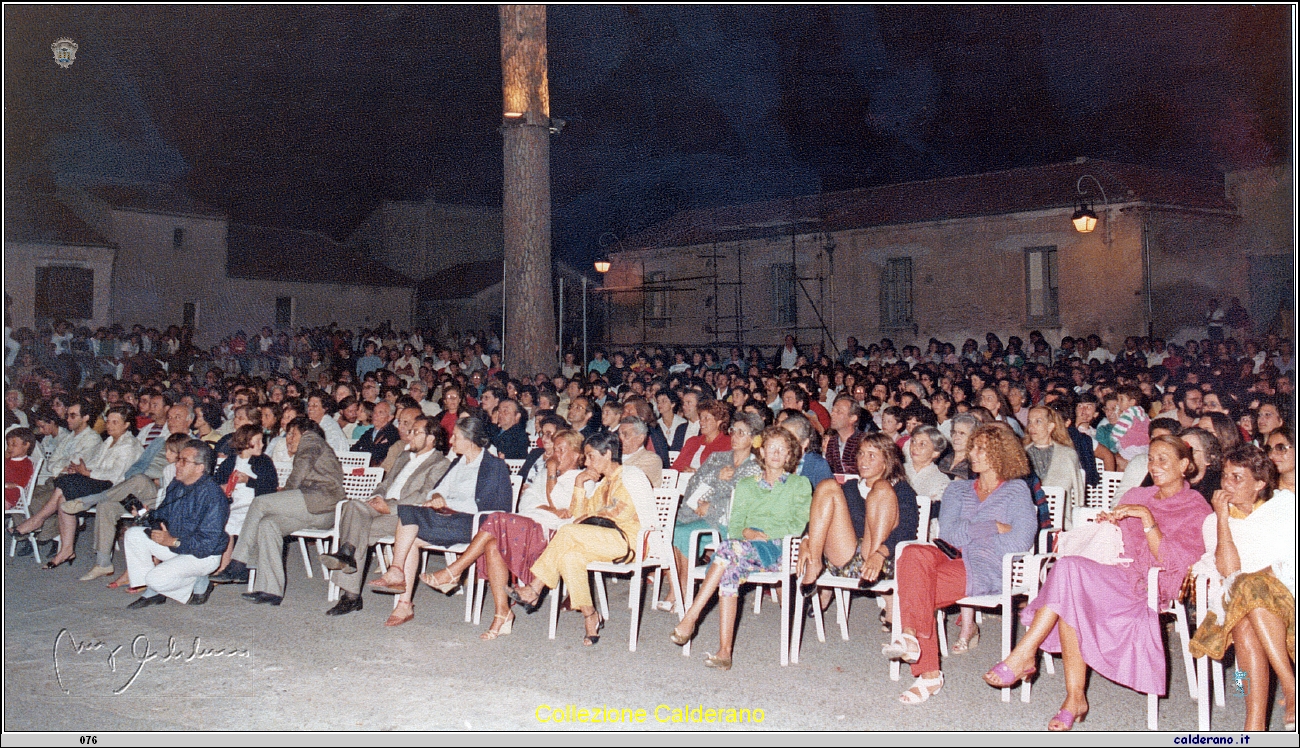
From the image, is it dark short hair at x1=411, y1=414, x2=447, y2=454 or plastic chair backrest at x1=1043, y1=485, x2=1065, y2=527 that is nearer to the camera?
plastic chair backrest at x1=1043, y1=485, x2=1065, y2=527

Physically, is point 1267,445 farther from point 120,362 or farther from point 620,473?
point 120,362

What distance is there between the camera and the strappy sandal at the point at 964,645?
565 centimetres

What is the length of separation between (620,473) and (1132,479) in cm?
280

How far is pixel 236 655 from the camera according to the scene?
5555 millimetres

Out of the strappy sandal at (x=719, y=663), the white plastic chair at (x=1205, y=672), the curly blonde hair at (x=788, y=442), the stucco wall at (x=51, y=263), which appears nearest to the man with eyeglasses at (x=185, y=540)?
the strappy sandal at (x=719, y=663)

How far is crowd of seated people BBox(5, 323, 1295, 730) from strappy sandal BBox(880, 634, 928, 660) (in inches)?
0.5

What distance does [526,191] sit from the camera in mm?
11812

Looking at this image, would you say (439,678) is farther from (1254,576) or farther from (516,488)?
(1254,576)

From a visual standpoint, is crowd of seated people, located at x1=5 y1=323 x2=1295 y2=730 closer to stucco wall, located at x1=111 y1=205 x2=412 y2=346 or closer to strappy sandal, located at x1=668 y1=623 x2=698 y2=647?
strappy sandal, located at x1=668 y1=623 x2=698 y2=647

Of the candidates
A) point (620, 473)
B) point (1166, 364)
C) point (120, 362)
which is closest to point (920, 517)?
point (620, 473)

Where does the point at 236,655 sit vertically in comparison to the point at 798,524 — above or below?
below

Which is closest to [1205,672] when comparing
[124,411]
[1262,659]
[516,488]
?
[1262,659]

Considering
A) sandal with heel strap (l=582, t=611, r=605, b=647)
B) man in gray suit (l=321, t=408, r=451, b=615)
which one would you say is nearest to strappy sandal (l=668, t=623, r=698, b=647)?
sandal with heel strap (l=582, t=611, r=605, b=647)

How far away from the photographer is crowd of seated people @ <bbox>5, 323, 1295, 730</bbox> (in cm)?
456
